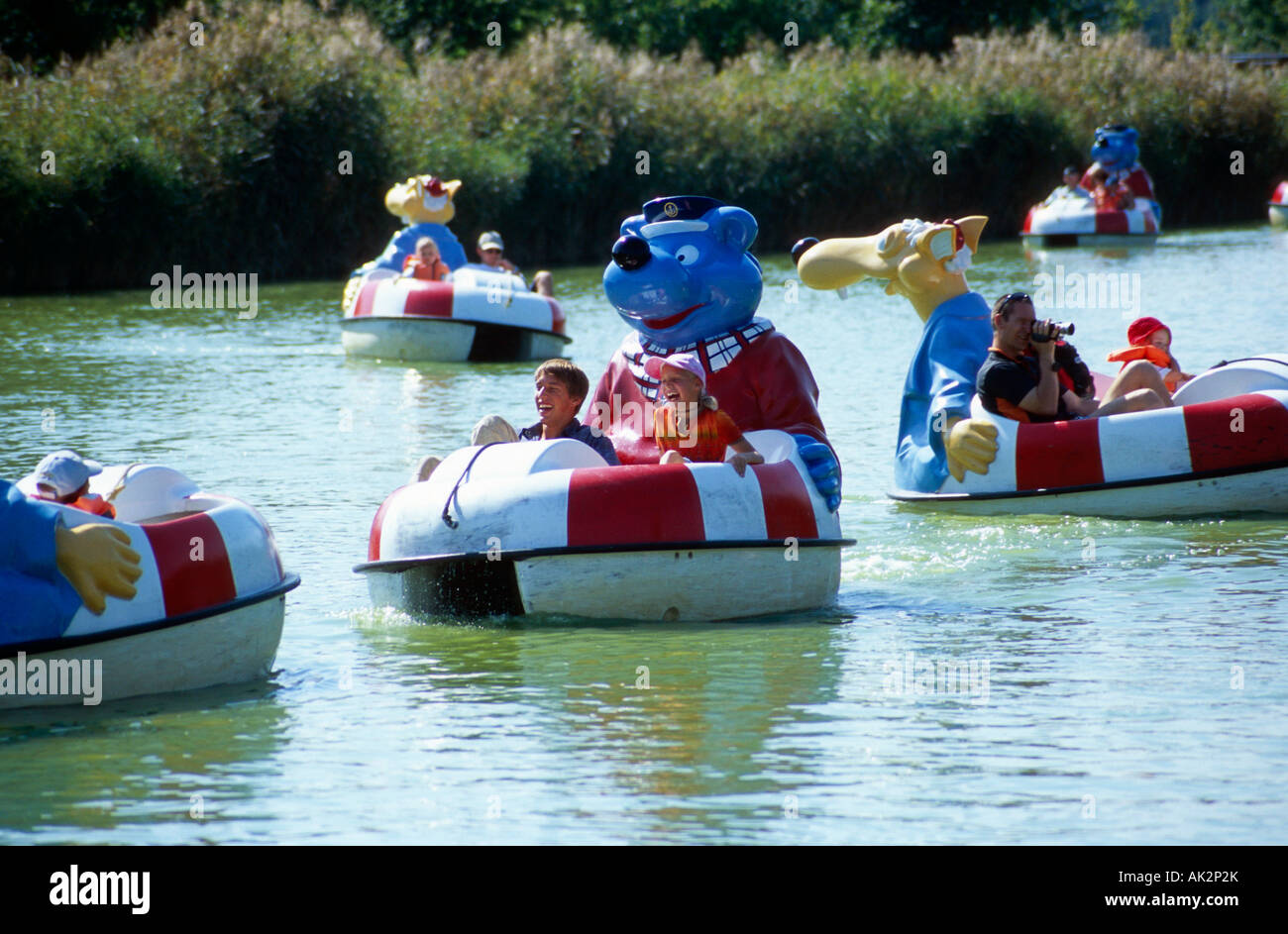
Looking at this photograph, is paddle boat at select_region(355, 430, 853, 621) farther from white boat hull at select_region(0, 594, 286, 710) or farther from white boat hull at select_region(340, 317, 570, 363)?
white boat hull at select_region(340, 317, 570, 363)

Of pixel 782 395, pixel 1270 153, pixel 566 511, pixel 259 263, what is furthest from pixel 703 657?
pixel 1270 153

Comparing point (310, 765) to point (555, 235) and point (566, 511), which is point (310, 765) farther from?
point (555, 235)

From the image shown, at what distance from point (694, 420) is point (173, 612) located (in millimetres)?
2108

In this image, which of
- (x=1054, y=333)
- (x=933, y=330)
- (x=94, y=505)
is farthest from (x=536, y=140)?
(x=94, y=505)

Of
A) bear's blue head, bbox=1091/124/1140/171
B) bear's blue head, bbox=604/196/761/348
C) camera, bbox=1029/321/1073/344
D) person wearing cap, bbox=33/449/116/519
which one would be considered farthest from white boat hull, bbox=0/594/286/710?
bear's blue head, bbox=1091/124/1140/171

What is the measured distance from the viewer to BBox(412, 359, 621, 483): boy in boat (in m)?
6.93

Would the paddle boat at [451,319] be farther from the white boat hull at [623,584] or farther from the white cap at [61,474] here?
the white cap at [61,474]

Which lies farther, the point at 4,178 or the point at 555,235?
the point at 555,235

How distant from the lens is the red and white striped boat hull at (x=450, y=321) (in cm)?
1590

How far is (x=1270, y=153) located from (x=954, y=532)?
29399 mm

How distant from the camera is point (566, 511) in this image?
21.1ft

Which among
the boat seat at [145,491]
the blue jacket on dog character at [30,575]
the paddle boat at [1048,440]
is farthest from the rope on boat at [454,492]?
Answer: the paddle boat at [1048,440]

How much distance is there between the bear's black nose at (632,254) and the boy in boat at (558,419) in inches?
19.0

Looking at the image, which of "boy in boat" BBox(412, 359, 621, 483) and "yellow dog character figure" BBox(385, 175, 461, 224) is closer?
"boy in boat" BBox(412, 359, 621, 483)
